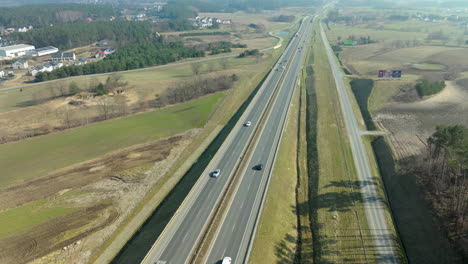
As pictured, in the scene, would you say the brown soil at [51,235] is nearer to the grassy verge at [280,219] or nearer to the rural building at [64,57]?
the grassy verge at [280,219]

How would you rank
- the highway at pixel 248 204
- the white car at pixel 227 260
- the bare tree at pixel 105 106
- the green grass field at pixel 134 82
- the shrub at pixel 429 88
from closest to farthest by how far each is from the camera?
the white car at pixel 227 260
the highway at pixel 248 204
the shrub at pixel 429 88
the bare tree at pixel 105 106
the green grass field at pixel 134 82

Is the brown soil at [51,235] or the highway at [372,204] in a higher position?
the highway at [372,204]

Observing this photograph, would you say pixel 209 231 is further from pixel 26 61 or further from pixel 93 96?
pixel 26 61

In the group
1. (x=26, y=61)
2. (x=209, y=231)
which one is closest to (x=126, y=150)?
(x=209, y=231)

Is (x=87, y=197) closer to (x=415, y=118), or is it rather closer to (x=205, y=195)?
(x=205, y=195)

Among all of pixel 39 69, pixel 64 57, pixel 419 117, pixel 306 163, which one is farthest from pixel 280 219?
pixel 64 57

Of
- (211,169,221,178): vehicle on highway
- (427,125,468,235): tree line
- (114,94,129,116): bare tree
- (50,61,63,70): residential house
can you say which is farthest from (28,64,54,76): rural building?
(427,125,468,235): tree line

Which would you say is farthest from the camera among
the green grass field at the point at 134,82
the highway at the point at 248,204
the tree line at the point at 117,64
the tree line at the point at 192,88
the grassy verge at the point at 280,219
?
the tree line at the point at 117,64

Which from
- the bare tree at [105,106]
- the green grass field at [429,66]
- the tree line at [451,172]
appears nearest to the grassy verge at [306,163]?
the tree line at [451,172]
